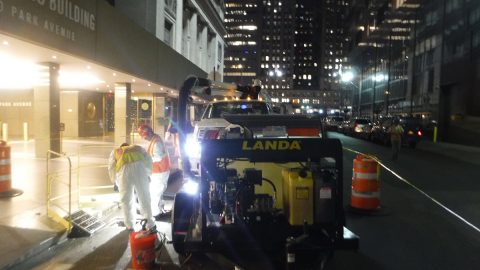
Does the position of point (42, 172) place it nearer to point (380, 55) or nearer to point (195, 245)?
point (195, 245)

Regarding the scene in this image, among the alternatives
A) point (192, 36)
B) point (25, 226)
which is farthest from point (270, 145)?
point (192, 36)

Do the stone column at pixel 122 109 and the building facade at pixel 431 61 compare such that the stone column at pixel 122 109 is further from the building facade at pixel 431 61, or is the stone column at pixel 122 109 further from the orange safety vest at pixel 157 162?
the building facade at pixel 431 61

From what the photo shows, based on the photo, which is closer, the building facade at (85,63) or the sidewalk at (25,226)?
the sidewalk at (25,226)

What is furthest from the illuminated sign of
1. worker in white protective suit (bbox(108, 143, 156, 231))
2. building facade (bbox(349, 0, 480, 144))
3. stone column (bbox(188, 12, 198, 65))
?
building facade (bbox(349, 0, 480, 144))

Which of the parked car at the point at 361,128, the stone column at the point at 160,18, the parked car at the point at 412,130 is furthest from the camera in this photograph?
the parked car at the point at 361,128

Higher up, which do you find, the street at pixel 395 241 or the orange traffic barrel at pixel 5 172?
the orange traffic barrel at pixel 5 172

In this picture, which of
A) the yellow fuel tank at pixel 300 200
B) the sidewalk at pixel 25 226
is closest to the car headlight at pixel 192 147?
the sidewalk at pixel 25 226

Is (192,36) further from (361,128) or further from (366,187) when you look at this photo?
(366,187)

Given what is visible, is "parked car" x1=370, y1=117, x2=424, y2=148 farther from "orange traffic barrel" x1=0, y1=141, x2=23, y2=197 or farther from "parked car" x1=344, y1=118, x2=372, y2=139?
"orange traffic barrel" x1=0, y1=141, x2=23, y2=197

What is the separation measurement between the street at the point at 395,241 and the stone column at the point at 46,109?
423 inches

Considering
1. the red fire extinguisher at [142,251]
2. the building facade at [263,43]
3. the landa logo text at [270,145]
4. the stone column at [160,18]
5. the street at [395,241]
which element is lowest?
the street at [395,241]

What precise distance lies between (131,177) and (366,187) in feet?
16.4

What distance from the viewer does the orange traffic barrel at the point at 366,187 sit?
9.38 metres

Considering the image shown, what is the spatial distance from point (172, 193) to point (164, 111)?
87.6ft
